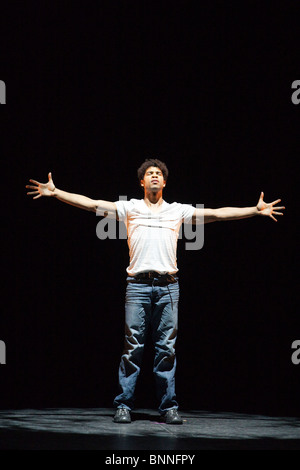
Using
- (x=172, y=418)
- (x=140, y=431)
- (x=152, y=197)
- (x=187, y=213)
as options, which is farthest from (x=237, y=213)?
(x=140, y=431)

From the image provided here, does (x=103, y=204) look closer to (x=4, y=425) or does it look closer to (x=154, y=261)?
(x=154, y=261)

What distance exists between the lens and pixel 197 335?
450 centimetres

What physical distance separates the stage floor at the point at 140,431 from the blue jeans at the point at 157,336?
0.47 ft

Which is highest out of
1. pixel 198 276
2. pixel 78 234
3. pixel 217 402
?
pixel 78 234

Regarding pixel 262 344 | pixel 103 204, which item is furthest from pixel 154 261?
pixel 262 344

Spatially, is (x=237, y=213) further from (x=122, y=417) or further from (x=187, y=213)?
(x=122, y=417)

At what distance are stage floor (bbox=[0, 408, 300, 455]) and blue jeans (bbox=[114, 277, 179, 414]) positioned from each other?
145 millimetres

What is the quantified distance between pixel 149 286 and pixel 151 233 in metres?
0.27

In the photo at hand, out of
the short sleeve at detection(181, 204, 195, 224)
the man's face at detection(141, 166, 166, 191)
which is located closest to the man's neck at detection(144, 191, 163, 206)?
the man's face at detection(141, 166, 166, 191)

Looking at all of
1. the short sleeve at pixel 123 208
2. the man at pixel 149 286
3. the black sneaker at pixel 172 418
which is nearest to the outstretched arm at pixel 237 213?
the man at pixel 149 286

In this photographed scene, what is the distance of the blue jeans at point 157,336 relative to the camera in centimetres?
340

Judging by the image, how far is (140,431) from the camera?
303 centimetres

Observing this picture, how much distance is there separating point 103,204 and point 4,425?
46.8 inches
